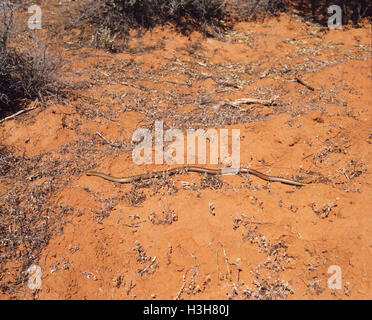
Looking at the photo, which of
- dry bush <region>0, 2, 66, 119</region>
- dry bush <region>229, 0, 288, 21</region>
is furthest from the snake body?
dry bush <region>229, 0, 288, 21</region>

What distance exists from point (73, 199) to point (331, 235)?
139 inches

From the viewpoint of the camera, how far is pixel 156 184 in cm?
490

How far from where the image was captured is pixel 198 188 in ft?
15.8

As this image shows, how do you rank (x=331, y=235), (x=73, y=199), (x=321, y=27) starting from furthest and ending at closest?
(x=321, y=27)
(x=73, y=199)
(x=331, y=235)

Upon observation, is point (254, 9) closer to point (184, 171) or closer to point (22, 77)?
point (22, 77)

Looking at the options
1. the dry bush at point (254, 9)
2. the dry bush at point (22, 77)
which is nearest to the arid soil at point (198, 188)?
the dry bush at point (22, 77)

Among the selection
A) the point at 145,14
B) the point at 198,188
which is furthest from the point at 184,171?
the point at 145,14

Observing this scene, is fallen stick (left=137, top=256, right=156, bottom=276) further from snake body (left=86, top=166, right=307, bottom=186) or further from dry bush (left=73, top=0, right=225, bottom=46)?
dry bush (left=73, top=0, right=225, bottom=46)

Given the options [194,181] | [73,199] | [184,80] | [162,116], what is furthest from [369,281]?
[184,80]

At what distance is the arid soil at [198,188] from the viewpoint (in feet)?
12.1

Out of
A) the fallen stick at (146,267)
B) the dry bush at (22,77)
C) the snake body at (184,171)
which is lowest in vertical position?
the fallen stick at (146,267)

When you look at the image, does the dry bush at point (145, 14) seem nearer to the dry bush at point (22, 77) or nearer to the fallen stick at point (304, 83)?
the dry bush at point (22, 77)

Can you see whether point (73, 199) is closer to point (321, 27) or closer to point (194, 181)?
point (194, 181)
